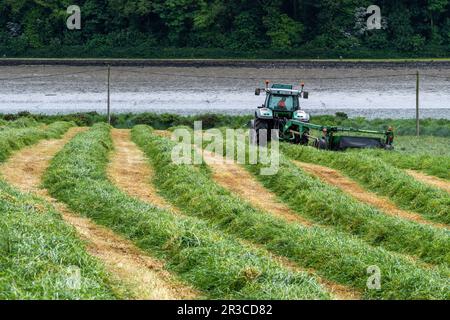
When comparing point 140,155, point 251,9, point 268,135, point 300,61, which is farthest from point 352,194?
point 251,9

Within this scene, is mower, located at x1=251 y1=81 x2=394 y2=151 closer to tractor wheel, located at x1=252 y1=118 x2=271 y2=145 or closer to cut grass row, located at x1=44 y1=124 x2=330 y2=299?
tractor wheel, located at x1=252 y1=118 x2=271 y2=145

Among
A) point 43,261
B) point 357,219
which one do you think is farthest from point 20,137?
point 43,261

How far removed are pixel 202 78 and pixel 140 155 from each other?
Result: 43263 mm

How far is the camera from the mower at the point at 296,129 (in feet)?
106

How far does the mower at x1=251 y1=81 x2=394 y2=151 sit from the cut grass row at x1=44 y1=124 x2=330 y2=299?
38.4ft

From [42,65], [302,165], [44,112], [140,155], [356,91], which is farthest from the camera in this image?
[42,65]

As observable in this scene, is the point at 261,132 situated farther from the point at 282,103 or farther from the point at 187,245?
the point at 187,245

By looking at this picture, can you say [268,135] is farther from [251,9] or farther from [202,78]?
[251,9]

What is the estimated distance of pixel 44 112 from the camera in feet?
205

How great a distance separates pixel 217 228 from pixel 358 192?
673cm

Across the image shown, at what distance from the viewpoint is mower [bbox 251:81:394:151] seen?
32.4m

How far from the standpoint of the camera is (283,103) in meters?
35.6

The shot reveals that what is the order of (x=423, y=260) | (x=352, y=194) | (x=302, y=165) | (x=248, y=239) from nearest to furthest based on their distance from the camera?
(x=423, y=260), (x=248, y=239), (x=352, y=194), (x=302, y=165)

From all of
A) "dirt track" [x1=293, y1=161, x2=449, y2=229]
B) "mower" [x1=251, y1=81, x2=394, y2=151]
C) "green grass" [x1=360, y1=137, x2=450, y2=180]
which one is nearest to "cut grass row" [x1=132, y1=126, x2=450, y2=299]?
"dirt track" [x1=293, y1=161, x2=449, y2=229]
